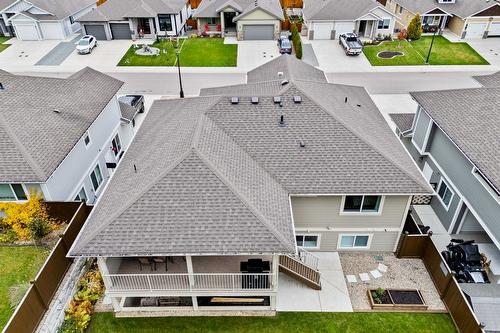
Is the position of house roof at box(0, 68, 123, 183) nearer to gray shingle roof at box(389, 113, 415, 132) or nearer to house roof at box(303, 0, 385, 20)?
gray shingle roof at box(389, 113, 415, 132)

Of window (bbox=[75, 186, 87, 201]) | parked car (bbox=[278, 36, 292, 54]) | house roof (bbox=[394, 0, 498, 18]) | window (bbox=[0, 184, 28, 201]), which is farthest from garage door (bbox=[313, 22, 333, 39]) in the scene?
window (bbox=[0, 184, 28, 201])

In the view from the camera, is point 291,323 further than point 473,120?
No

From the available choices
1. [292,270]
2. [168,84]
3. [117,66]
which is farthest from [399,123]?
[117,66]

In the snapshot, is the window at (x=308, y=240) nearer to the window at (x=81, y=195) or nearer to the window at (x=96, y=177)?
the window at (x=81, y=195)

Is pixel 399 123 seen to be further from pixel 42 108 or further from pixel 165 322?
pixel 42 108

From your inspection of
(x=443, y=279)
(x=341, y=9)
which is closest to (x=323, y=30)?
(x=341, y=9)

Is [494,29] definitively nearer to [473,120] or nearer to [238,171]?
[473,120]

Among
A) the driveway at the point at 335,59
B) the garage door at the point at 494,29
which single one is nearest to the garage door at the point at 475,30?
the garage door at the point at 494,29
